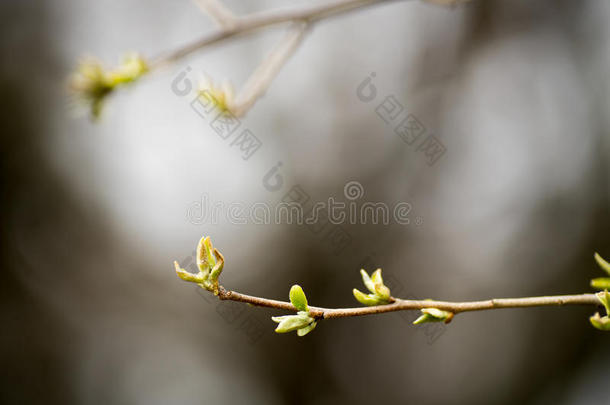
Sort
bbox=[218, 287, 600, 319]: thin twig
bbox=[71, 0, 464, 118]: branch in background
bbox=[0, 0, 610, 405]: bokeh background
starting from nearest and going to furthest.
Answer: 1. bbox=[218, 287, 600, 319]: thin twig
2. bbox=[71, 0, 464, 118]: branch in background
3. bbox=[0, 0, 610, 405]: bokeh background

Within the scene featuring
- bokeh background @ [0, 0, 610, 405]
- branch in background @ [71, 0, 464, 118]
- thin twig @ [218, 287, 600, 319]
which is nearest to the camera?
thin twig @ [218, 287, 600, 319]

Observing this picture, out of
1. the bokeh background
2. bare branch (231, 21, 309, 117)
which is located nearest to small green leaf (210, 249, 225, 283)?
bare branch (231, 21, 309, 117)

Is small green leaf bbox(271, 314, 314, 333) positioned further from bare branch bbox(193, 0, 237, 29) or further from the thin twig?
bare branch bbox(193, 0, 237, 29)

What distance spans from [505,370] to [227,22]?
11.2 ft

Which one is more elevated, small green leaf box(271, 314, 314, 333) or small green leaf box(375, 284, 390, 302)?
small green leaf box(271, 314, 314, 333)

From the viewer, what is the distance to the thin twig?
0.53 metres

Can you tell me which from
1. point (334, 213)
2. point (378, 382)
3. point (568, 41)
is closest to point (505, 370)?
point (378, 382)

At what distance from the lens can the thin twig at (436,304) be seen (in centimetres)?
53

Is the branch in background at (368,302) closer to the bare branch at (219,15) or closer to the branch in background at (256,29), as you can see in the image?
the branch in background at (256,29)

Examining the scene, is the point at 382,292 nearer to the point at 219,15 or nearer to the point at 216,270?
the point at 216,270

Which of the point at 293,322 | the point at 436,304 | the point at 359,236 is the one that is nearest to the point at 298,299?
the point at 293,322

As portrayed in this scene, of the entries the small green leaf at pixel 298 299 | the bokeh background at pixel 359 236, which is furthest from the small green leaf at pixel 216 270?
the bokeh background at pixel 359 236

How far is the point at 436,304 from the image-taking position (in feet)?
1.90

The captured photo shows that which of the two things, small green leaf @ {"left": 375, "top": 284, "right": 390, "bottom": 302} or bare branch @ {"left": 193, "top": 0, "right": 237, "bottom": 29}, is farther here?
bare branch @ {"left": 193, "top": 0, "right": 237, "bottom": 29}
